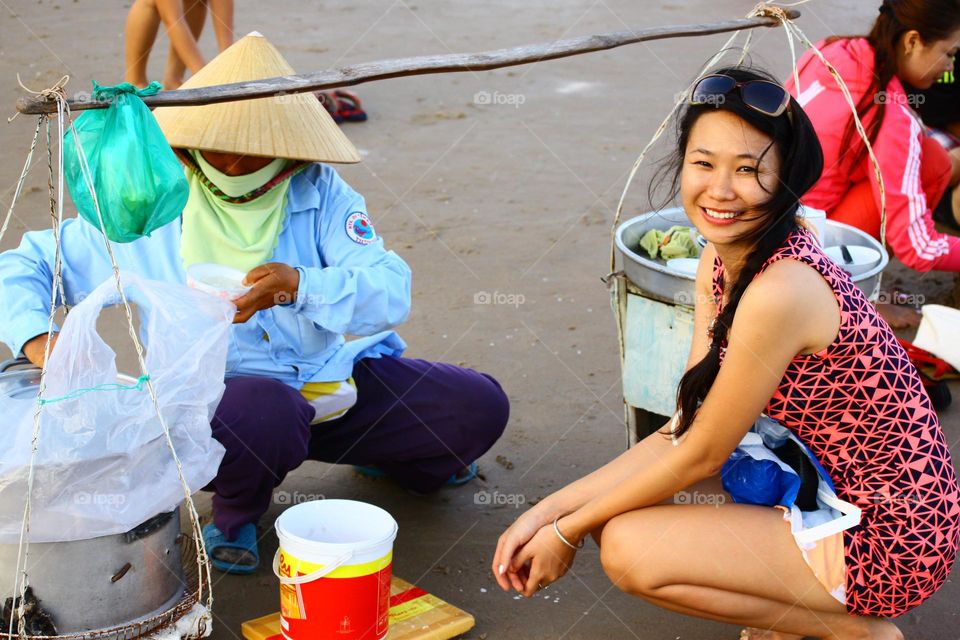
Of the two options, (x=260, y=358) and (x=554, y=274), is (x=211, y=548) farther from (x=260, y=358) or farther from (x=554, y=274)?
(x=554, y=274)

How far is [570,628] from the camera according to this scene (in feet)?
7.45

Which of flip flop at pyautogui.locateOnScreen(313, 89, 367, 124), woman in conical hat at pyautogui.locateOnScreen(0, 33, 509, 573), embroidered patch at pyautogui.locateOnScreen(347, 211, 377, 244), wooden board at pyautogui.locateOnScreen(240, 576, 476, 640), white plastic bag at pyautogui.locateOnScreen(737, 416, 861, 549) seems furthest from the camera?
flip flop at pyautogui.locateOnScreen(313, 89, 367, 124)

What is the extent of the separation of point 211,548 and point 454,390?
2.21 ft

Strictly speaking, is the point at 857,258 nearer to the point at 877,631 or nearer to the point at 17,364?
the point at 877,631

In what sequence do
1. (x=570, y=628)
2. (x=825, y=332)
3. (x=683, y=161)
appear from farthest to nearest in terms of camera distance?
(x=570, y=628) → (x=683, y=161) → (x=825, y=332)

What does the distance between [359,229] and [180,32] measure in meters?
3.07

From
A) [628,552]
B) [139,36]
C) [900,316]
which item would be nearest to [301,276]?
[628,552]

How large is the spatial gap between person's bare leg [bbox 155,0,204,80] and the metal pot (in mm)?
3544

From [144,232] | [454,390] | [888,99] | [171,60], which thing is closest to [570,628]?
[454,390]

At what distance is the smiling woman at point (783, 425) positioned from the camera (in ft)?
6.06

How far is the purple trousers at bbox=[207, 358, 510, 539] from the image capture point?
2291mm

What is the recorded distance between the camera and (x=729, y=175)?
6.16ft

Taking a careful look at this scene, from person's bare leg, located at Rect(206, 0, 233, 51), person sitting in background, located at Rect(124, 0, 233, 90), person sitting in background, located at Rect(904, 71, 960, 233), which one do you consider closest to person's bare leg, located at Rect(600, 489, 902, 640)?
person sitting in background, located at Rect(904, 71, 960, 233)

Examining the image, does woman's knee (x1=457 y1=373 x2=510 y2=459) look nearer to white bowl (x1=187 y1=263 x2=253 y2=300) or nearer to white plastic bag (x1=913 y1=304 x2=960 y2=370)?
white bowl (x1=187 y1=263 x2=253 y2=300)
